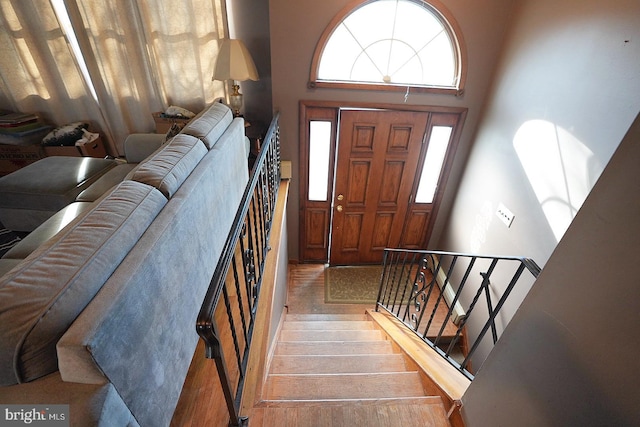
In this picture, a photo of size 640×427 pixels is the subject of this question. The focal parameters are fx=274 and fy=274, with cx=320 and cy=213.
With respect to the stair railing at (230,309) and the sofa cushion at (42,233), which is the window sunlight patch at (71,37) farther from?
the stair railing at (230,309)

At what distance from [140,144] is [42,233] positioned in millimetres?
1371

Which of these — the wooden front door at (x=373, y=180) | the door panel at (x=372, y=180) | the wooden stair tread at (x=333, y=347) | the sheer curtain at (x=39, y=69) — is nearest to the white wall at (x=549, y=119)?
the door panel at (x=372, y=180)

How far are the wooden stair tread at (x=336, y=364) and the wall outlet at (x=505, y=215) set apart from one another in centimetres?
146

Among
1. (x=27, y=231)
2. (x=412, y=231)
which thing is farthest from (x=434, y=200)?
(x=27, y=231)

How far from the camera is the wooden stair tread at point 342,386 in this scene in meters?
1.59

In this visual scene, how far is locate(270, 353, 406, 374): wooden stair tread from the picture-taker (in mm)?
1927

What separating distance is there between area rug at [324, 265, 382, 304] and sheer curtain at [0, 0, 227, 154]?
8.97 feet

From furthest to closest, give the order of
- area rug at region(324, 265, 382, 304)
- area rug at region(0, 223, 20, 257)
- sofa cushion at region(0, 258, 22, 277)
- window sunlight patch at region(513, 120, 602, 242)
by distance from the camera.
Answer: area rug at region(324, 265, 382, 304), area rug at region(0, 223, 20, 257), window sunlight patch at region(513, 120, 602, 242), sofa cushion at region(0, 258, 22, 277)

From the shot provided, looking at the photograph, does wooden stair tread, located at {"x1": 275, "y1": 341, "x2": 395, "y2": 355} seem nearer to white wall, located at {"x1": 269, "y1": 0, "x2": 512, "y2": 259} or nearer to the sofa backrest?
the sofa backrest

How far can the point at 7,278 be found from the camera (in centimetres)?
70

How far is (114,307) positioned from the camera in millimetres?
728

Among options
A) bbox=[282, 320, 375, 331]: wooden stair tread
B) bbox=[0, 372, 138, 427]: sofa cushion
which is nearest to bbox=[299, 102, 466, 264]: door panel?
bbox=[282, 320, 375, 331]: wooden stair tread

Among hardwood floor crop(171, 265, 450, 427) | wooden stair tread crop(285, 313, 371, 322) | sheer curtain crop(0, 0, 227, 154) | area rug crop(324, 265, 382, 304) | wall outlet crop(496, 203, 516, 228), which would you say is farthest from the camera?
area rug crop(324, 265, 382, 304)

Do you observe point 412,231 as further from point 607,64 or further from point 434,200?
point 607,64
